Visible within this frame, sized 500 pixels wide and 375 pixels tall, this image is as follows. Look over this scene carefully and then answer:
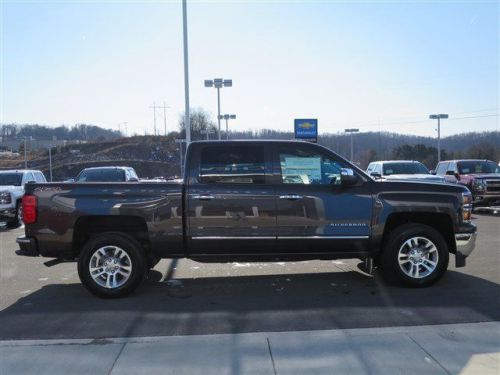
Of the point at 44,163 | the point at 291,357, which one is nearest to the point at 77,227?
the point at 291,357

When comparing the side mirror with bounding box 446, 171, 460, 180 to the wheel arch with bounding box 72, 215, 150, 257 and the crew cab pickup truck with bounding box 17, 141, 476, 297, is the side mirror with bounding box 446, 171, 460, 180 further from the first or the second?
the wheel arch with bounding box 72, 215, 150, 257

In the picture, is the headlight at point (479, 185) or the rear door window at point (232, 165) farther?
the headlight at point (479, 185)

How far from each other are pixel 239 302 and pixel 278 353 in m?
1.83

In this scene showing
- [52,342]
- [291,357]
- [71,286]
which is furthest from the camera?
[71,286]

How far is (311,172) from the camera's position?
21.7ft

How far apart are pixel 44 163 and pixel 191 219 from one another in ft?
288

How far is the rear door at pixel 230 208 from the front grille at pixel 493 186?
1302 cm

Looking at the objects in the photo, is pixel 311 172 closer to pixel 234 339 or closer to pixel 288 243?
pixel 288 243

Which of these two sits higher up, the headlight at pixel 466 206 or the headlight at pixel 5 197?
the headlight at pixel 466 206

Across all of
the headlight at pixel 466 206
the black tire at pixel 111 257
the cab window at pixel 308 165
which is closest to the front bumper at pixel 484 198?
the headlight at pixel 466 206

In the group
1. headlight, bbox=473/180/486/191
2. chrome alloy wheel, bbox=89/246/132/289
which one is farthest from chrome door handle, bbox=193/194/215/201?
headlight, bbox=473/180/486/191

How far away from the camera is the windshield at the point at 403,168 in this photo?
1823 cm

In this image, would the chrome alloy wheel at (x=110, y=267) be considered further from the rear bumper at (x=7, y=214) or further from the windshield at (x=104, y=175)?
the windshield at (x=104, y=175)

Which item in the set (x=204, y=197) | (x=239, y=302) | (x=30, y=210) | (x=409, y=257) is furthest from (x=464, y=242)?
(x=30, y=210)
